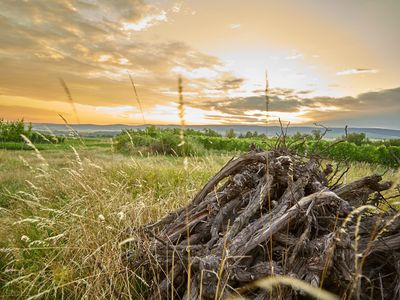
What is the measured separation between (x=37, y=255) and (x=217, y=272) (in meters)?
2.50

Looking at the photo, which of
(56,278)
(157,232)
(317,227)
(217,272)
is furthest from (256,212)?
(56,278)

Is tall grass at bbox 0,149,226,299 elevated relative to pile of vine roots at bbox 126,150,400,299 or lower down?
lower down

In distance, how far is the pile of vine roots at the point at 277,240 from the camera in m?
1.83

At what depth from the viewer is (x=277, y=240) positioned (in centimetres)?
212

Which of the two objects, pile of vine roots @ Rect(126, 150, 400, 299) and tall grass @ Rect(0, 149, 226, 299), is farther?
tall grass @ Rect(0, 149, 226, 299)

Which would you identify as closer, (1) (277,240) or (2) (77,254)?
(1) (277,240)

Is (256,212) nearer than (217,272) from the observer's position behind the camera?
No

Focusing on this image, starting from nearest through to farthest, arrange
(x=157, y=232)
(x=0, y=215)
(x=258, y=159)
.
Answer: (x=258, y=159), (x=157, y=232), (x=0, y=215)

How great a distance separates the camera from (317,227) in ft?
7.10

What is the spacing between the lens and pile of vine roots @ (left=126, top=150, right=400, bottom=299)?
1826mm

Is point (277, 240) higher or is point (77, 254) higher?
point (277, 240)

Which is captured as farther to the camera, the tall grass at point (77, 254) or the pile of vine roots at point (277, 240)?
the tall grass at point (77, 254)

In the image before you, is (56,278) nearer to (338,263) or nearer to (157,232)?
(157,232)

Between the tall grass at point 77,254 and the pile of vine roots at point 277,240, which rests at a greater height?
the pile of vine roots at point 277,240
